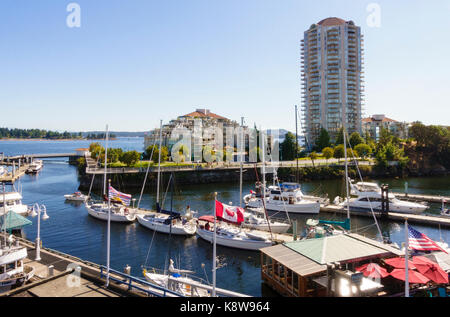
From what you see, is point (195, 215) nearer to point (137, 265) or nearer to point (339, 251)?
point (137, 265)

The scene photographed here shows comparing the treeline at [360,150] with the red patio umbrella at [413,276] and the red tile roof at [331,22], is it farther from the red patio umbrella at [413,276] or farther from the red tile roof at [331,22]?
the red patio umbrella at [413,276]

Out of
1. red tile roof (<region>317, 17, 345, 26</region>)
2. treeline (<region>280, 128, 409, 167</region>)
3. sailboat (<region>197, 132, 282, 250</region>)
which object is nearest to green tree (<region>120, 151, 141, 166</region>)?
treeline (<region>280, 128, 409, 167</region>)

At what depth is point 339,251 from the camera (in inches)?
719

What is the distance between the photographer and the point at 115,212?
3753cm

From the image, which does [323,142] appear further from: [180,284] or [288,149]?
[180,284]

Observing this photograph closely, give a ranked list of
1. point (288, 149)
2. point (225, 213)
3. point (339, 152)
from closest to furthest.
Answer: point (225, 213) < point (339, 152) < point (288, 149)

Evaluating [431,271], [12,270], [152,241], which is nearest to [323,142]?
[152,241]

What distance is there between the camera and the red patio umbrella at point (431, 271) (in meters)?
15.9

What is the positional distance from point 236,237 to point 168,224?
26.3ft

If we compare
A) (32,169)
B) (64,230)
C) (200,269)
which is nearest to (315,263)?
(200,269)

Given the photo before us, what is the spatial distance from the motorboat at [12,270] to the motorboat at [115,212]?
1866 cm

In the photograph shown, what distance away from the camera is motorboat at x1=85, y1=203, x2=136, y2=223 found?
36.3 meters

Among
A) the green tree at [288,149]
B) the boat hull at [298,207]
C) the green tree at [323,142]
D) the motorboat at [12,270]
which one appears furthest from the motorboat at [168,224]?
the green tree at [323,142]

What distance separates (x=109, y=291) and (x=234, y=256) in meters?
14.9
